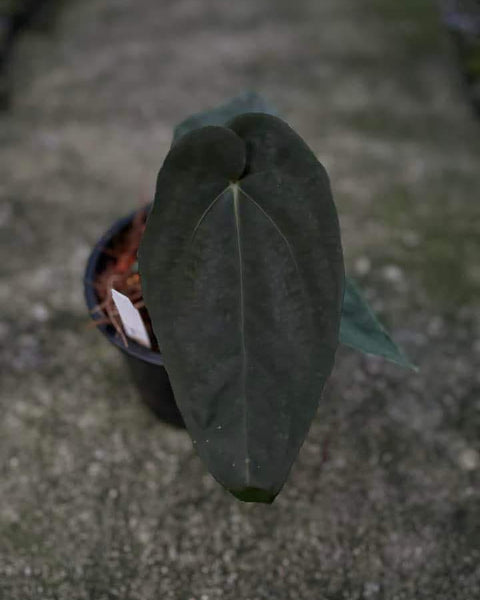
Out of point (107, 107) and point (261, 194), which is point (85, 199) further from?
point (261, 194)

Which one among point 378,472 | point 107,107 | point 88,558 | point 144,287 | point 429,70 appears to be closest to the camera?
point 144,287

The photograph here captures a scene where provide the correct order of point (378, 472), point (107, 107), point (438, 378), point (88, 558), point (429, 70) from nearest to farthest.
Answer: point (88, 558) → point (378, 472) → point (438, 378) → point (107, 107) → point (429, 70)

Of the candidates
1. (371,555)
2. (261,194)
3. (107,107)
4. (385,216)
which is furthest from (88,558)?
(107,107)

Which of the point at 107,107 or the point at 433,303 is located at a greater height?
the point at 107,107

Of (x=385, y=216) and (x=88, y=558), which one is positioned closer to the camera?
(x=88, y=558)

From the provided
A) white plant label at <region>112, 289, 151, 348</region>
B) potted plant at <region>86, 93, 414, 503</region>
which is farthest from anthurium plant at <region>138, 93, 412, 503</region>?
white plant label at <region>112, 289, 151, 348</region>

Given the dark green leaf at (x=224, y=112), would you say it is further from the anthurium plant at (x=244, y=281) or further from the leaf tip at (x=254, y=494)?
the leaf tip at (x=254, y=494)
